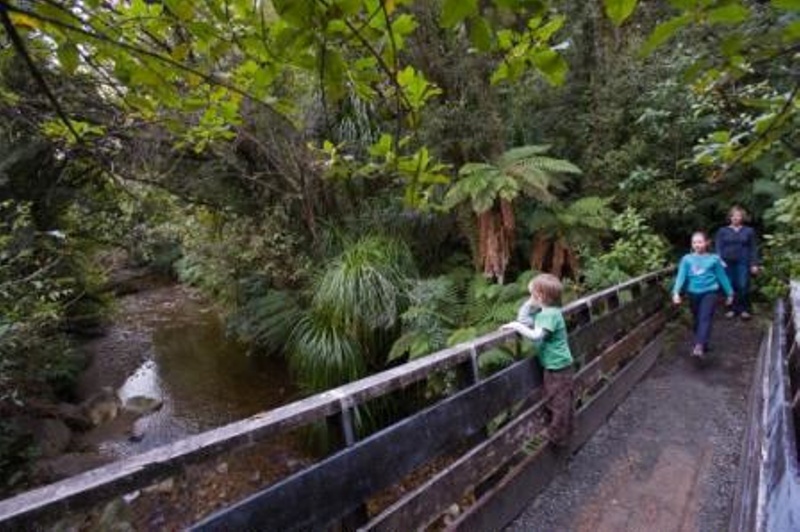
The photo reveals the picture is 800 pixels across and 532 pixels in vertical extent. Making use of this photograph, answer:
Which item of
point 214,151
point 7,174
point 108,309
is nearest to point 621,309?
point 214,151

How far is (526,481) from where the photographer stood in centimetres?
317

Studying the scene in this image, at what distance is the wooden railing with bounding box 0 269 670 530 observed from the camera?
4.50ft

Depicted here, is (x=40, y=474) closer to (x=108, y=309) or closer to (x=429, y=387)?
(x=429, y=387)

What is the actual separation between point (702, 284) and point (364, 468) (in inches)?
200

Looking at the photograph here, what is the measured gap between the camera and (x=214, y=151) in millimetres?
7605

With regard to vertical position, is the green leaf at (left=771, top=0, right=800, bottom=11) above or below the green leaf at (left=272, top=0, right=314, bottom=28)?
below

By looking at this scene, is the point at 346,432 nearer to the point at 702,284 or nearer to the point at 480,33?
the point at 480,33

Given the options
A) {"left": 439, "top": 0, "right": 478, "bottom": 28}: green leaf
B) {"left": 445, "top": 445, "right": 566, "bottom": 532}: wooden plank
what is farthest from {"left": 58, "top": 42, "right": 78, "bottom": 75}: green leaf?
{"left": 445, "top": 445, "right": 566, "bottom": 532}: wooden plank

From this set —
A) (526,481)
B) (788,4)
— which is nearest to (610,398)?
(526,481)

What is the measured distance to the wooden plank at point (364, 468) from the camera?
1.62m

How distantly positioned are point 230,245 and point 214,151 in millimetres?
1553

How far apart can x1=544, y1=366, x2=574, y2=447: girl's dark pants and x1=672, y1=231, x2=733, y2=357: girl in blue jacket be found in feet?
9.68

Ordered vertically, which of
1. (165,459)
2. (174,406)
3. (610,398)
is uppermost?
(165,459)

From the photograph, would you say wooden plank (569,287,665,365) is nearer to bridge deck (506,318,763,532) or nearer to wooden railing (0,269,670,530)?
wooden railing (0,269,670,530)
